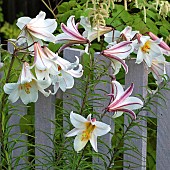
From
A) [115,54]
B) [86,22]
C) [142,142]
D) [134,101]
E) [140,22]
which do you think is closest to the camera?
[134,101]

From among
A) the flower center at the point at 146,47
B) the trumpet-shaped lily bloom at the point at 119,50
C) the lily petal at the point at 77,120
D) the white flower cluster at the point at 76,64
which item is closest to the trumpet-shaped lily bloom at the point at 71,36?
the white flower cluster at the point at 76,64

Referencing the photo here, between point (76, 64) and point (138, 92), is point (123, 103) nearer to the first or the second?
point (76, 64)

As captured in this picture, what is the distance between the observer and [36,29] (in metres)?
1.94

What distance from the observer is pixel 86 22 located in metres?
2.18

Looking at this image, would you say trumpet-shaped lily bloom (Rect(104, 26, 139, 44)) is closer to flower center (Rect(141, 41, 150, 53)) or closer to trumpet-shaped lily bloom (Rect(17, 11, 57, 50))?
flower center (Rect(141, 41, 150, 53))

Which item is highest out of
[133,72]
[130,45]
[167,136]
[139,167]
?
[130,45]

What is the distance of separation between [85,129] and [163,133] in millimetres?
524

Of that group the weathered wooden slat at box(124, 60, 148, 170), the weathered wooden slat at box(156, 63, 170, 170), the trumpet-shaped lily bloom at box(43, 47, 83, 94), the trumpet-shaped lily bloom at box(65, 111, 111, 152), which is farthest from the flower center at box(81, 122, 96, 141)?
the weathered wooden slat at box(156, 63, 170, 170)

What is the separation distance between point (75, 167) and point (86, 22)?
0.56 metres

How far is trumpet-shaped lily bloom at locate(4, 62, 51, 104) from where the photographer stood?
193 centimetres

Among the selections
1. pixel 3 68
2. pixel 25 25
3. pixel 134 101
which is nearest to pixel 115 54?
pixel 134 101

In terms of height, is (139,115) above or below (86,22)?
below

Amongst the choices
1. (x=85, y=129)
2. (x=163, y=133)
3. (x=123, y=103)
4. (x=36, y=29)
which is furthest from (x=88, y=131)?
(x=163, y=133)

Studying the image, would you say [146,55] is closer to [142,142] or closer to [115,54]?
[115,54]
